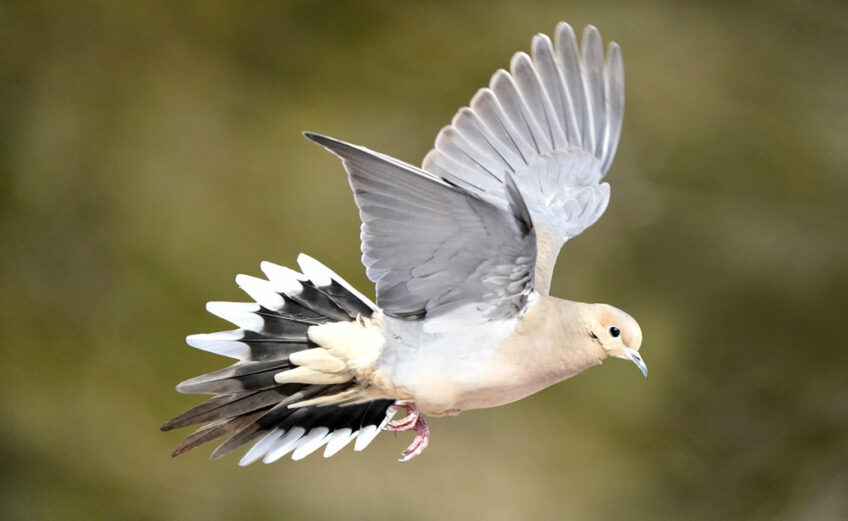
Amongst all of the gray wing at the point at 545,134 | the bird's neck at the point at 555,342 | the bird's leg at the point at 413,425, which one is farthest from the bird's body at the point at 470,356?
the gray wing at the point at 545,134

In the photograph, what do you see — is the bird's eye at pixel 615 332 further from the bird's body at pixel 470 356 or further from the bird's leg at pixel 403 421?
the bird's leg at pixel 403 421

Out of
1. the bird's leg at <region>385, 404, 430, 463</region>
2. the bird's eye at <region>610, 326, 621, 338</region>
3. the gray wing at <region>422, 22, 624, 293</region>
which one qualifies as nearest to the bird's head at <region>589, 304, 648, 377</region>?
the bird's eye at <region>610, 326, 621, 338</region>

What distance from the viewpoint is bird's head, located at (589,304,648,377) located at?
5.50 feet

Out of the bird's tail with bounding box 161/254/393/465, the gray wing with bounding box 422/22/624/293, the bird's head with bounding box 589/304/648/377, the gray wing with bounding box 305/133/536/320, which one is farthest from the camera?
the gray wing with bounding box 422/22/624/293

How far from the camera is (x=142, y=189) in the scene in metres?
3.73

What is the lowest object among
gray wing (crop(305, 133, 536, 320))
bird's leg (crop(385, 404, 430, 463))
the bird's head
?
bird's leg (crop(385, 404, 430, 463))

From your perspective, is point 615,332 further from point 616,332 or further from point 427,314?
point 427,314

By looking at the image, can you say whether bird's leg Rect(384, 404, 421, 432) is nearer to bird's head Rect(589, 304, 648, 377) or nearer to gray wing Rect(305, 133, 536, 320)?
gray wing Rect(305, 133, 536, 320)

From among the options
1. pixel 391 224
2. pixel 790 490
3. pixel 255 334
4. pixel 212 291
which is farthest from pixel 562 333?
pixel 790 490

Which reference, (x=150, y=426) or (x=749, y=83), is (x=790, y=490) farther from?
(x=150, y=426)

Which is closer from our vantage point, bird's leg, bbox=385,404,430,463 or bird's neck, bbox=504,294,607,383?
bird's neck, bbox=504,294,607,383

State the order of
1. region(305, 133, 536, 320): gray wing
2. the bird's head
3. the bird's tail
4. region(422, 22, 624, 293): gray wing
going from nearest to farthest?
1. region(305, 133, 536, 320): gray wing
2. the bird's head
3. the bird's tail
4. region(422, 22, 624, 293): gray wing

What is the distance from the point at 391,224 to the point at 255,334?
0.38 meters

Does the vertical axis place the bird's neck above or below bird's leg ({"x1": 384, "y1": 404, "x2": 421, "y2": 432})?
Answer: above
